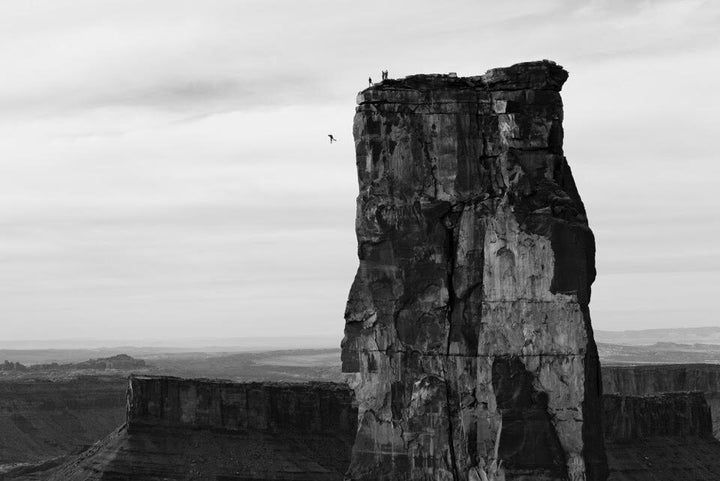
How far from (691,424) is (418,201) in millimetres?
61327

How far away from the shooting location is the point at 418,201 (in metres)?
54.8

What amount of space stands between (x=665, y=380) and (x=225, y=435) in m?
60.7

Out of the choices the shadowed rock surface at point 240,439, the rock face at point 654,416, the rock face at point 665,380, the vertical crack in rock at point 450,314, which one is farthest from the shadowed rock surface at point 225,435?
the rock face at point 665,380

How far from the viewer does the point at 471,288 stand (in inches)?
2137

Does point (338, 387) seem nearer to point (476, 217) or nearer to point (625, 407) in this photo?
point (625, 407)

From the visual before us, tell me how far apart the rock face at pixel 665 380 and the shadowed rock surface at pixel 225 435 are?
49.0 m

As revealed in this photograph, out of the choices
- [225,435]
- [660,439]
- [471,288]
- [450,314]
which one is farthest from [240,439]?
[471,288]

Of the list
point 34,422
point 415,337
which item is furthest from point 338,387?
point 34,422

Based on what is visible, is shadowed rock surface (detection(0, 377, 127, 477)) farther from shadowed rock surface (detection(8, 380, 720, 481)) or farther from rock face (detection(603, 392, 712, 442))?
rock face (detection(603, 392, 712, 442))

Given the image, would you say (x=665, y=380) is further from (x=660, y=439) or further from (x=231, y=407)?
(x=231, y=407)

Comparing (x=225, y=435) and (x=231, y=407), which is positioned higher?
(x=231, y=407)

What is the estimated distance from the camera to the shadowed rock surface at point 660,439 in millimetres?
103188

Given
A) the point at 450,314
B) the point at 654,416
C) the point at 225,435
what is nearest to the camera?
the point at 450,314

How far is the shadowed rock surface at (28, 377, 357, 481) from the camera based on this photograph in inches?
3568
